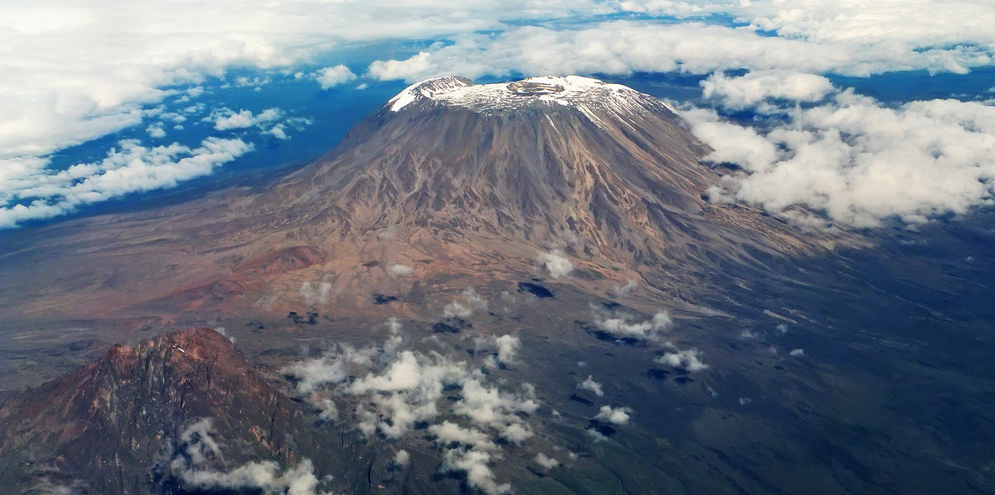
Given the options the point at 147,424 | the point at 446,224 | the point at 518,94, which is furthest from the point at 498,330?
the point at 518,94

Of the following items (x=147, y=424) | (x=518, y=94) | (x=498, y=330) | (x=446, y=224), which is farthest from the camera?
Answer: (x=518, y=94)

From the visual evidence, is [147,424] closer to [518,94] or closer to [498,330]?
[498,330]

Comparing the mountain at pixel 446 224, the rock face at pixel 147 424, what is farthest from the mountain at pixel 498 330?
the mountain at pixel 446 224

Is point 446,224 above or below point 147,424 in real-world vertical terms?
above

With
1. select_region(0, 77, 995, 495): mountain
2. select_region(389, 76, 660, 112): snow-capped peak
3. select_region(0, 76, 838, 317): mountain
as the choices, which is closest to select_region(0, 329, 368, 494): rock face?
select_region(0, 77, 995, 495): mountain

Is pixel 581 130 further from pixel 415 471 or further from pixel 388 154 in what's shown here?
pixel 415 471

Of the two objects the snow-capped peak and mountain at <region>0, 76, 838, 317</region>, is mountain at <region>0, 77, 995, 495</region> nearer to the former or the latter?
mountain at <region>0, 76, 838, 317</region>
